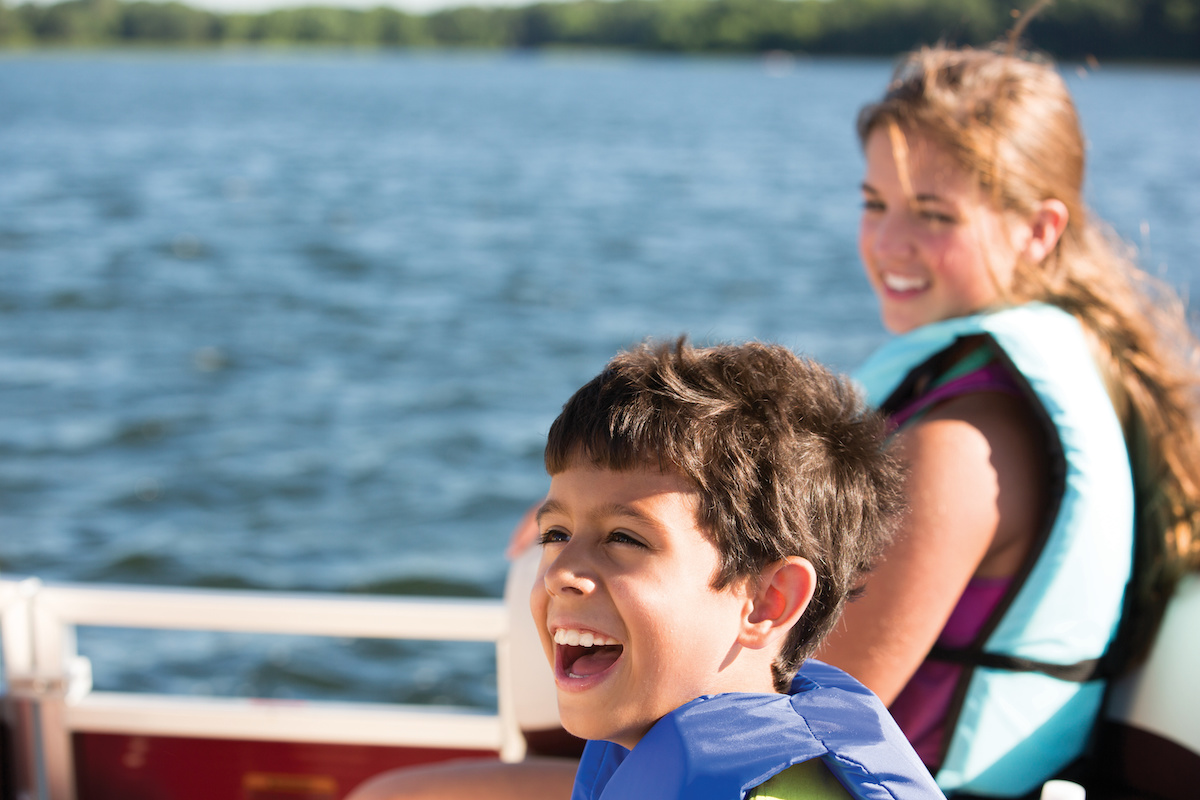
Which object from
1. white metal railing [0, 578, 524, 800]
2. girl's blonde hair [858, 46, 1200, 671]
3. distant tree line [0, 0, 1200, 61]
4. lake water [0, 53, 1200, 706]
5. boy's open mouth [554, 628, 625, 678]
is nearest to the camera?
boy's open mouth [554, 628, 625, 678]

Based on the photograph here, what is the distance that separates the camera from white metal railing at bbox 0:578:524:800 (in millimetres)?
2318

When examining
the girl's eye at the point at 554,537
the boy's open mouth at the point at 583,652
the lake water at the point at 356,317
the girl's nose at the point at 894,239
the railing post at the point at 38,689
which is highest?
the girl's nose at the point at 894,239

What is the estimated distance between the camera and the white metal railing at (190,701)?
2.32 metres

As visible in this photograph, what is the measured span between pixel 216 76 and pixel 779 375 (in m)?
78.7

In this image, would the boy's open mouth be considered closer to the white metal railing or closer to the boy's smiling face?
the boy's smiling face

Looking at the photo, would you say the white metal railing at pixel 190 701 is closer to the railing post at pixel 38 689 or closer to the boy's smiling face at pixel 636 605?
the railing post at pixel 38 689

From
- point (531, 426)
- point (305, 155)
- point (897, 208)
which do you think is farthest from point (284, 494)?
point (305, 155)

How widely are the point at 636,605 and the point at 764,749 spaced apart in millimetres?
183

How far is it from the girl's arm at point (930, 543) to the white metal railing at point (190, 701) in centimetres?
92

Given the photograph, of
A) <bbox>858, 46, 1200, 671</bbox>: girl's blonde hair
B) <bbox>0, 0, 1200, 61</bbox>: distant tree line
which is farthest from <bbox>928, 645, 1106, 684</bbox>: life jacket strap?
<bbox>0, 0, 1200, 61</bbox>: distant tree line

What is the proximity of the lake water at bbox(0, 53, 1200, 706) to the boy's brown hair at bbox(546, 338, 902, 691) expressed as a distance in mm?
206

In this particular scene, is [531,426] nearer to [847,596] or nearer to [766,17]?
[847,596]

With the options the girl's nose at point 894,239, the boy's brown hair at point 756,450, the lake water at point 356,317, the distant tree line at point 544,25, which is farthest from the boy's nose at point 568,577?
the distant tree line at point 544,25

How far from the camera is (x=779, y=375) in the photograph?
123 cm
